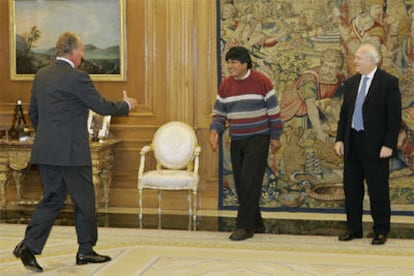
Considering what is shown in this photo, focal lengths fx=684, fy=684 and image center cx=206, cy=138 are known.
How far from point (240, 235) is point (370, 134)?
55.7 inches

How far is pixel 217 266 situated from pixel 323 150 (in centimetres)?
267

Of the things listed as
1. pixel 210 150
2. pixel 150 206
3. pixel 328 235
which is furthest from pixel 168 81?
pixel 328 235

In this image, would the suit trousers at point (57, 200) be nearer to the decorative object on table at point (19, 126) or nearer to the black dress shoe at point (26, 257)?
the black dress shoe at point (26, 257)

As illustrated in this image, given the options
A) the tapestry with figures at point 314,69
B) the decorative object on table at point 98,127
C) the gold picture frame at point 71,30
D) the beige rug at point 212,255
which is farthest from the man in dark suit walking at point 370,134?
the gold picture frame at point 71,30

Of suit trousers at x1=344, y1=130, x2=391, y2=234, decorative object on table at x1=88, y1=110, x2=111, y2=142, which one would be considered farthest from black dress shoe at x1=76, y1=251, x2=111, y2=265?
decorative object on table at x1=88, y1=110, x2=111, y2=142

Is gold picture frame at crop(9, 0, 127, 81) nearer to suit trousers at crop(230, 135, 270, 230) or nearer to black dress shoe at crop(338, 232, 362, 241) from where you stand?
suit trousers at crop(230, 135, 270, 230)

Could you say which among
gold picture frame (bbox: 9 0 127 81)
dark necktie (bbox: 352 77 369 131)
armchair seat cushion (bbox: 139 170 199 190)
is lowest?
armchair seat cushion (bbox: 139 170 199 190)

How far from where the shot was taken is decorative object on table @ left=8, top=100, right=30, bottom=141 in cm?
755

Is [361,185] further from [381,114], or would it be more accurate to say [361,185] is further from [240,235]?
[240,235]

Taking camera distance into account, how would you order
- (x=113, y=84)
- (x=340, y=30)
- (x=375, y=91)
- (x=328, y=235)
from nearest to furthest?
(x=375, y=91), (x=328, y=235), (x=340, y=30), (x=113, y=84)

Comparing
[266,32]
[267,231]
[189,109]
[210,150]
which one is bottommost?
[267,231]

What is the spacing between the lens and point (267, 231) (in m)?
6.40

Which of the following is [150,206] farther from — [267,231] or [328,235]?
[328,235]

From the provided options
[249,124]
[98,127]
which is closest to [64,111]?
[249,124]
